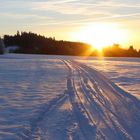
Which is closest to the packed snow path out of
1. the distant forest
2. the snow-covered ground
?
the snow-covered ground

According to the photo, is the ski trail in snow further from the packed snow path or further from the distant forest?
the distant forest

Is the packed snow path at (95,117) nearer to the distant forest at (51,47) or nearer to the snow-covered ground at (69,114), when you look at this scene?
the snow-covered ground at (69,114)

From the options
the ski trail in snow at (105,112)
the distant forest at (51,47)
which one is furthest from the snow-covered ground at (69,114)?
the distant forest at (51,47)

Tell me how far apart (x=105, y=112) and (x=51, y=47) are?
2992 inches

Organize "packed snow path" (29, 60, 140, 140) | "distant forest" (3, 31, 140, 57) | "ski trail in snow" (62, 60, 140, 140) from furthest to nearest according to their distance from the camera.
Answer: "distant forest" (3, 31, 140, 57), "ski trail in snow" (62, 60, 140, 140), "packed snow path" (29, 60, 140, 140)

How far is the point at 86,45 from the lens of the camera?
9419 centimetres

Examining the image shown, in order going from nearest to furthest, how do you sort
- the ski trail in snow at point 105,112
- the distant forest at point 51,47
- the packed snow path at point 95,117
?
the packed snow path at point 95,117 → the ski trail in snow at point 105,112 → the distant forest at point 51,47

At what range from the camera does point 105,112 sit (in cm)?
1034

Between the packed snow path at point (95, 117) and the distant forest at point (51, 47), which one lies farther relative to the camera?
the distant forest at point (51, 47)

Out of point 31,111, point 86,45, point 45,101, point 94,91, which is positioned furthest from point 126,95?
point 86,45

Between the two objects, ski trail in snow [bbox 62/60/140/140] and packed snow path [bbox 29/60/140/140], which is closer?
packed snow path [bbox 29/60/140/140]

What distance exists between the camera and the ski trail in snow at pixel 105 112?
8230mm

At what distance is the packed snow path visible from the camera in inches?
319

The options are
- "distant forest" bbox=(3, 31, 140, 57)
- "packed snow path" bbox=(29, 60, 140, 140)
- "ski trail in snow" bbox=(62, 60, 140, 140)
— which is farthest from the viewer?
"distant forest" bbox=(3, 31, 140, 57)
